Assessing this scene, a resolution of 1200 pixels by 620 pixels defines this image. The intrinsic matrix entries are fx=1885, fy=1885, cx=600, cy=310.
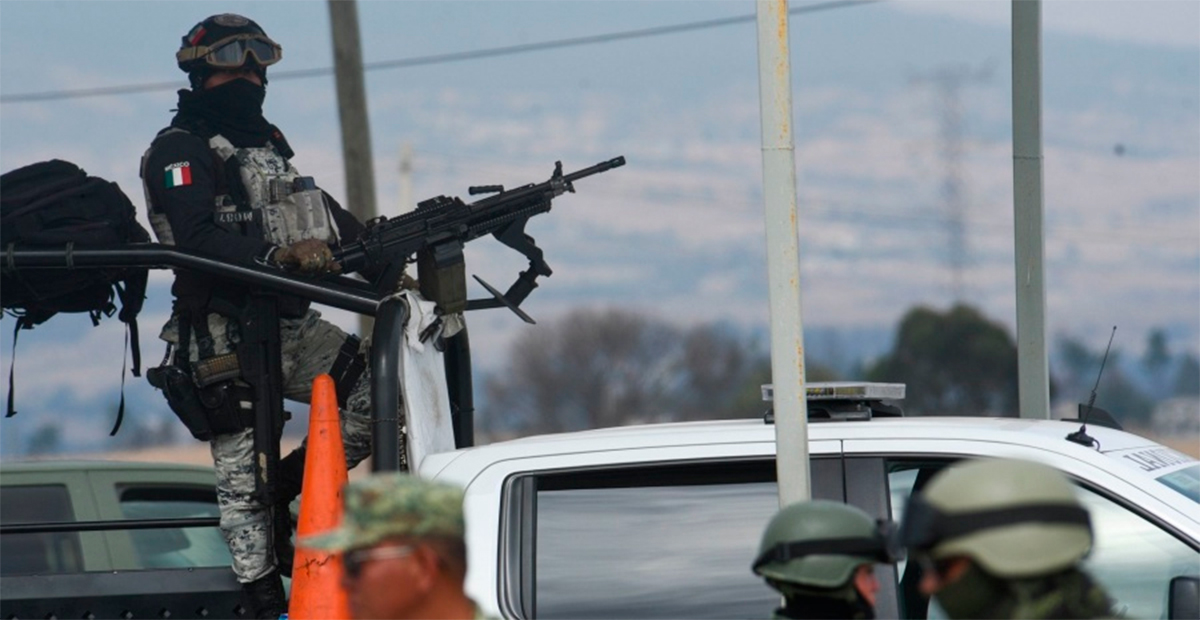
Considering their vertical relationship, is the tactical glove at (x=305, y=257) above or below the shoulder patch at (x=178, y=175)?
below

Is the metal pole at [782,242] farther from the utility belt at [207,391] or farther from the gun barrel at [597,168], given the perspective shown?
the utility belt at [207,391]

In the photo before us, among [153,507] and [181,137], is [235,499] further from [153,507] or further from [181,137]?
[153,507]

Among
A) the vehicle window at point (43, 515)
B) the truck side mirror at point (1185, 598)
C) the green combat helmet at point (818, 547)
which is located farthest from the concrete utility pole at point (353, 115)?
the green combat helmet at point (818, 547)

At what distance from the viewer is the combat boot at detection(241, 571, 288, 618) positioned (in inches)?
218

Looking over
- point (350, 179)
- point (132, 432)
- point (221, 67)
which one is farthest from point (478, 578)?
point (132, 432)

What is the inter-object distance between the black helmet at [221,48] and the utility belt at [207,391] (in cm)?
80

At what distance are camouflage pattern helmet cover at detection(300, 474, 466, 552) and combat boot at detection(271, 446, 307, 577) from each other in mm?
2846

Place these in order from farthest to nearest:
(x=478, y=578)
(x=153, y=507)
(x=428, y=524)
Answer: (x=153, y=507), (x=478, y=578), (x=428, y=524)

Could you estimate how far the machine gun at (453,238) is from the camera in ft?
18.3

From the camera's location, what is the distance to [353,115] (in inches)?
526

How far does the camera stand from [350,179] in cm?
1333

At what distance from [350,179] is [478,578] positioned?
29.7ft

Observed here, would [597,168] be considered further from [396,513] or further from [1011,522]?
[1011,522]

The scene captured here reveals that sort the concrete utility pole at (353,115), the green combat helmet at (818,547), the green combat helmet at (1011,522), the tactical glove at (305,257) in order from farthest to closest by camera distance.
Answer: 1. the concrete utility pole at (353,115)
2. the tactical glove at (305,257)
3. the green combat helmet at (818,547)
4. the green combat helmet at (1011,522)
